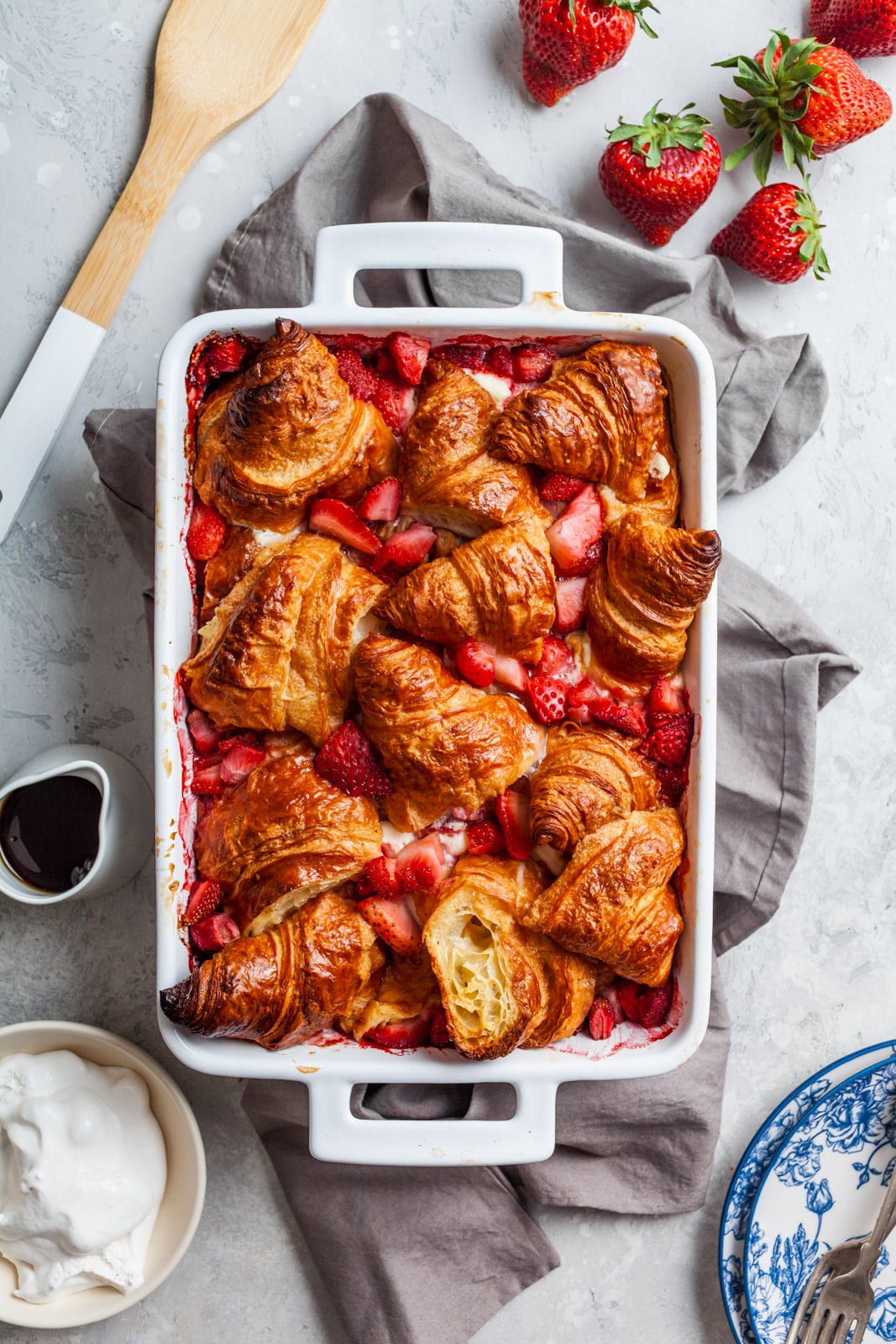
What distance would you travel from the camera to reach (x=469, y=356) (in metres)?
2.33

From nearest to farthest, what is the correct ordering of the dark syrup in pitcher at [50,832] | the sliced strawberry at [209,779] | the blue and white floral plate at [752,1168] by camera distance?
the sliced strawberry at [209,779] < the dark syrup in pitcher at [50,832] < the blue and white floral plate at [752,1168]

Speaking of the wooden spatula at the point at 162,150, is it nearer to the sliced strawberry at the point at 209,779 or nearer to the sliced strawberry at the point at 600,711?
the sliced strawberry at the point at 209,779

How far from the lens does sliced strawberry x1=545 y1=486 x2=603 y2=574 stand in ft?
7.30

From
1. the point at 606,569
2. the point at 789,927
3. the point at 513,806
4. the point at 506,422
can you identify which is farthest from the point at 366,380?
the point at 789,927

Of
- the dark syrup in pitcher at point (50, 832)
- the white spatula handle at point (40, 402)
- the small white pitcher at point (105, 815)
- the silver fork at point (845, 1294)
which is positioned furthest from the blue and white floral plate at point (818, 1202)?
the white spatula handle at point (40, 402)

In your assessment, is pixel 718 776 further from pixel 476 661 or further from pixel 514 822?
pixel 476 661

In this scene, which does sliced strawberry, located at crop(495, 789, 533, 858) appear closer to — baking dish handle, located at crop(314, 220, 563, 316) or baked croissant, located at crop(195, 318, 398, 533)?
baked croissant, located at crop(195, 318, 398, 533)

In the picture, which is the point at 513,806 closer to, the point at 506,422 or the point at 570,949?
the point at 570,949

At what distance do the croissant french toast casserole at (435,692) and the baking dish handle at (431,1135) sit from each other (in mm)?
120

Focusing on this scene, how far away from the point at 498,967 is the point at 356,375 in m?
1.22

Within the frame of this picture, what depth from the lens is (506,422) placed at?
218 centimetres

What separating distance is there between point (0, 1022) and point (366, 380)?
70.0 inches

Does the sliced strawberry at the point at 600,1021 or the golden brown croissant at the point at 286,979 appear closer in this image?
the golden brown croissant at the point at 286,979

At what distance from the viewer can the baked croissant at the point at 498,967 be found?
2111 mm
